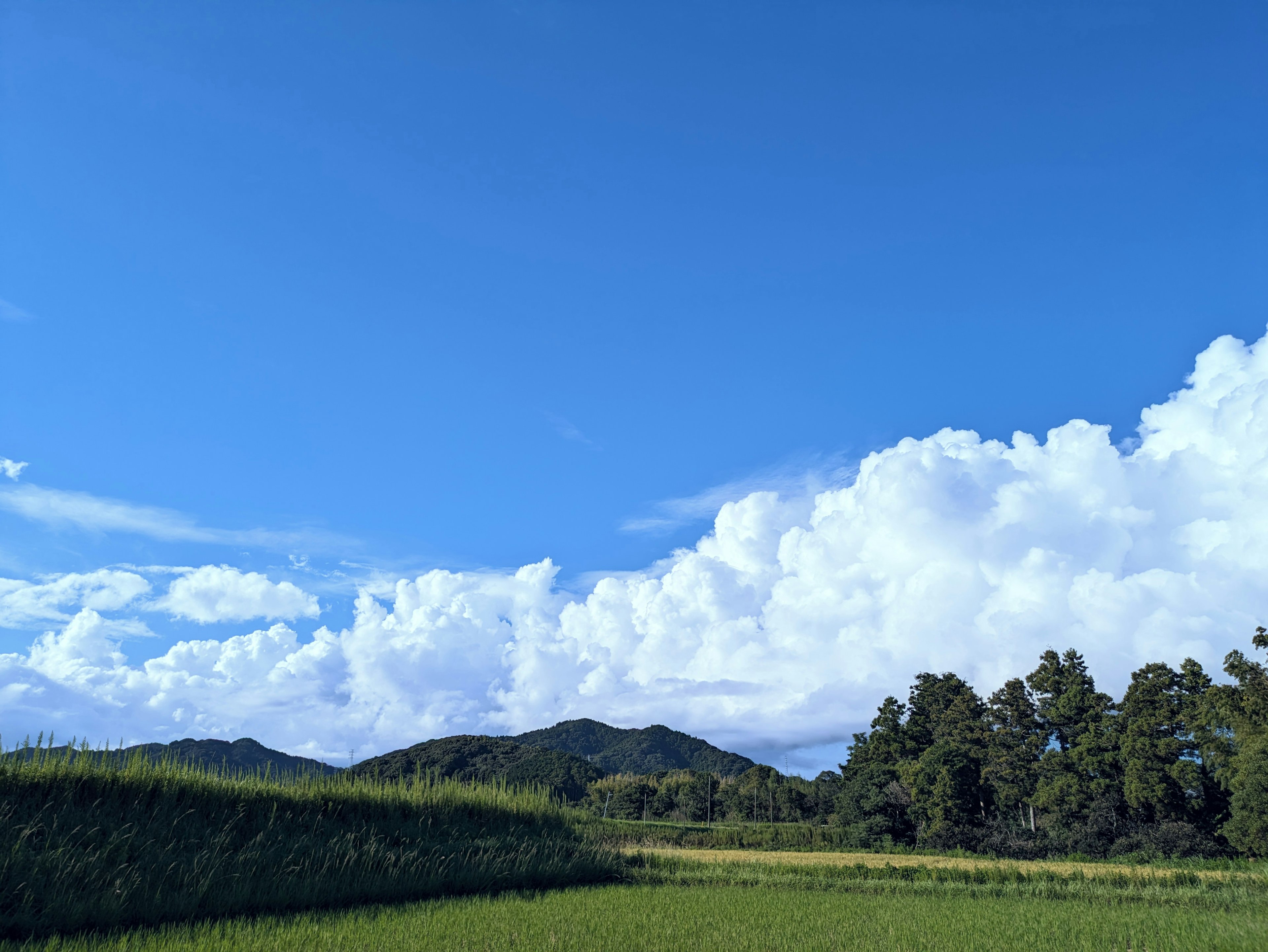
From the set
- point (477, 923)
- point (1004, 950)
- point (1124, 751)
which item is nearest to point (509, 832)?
point (477, 923)

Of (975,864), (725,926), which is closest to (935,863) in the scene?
(975,864)

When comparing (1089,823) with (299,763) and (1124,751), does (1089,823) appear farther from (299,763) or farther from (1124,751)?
(299,763)

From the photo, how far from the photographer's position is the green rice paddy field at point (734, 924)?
10.3 m

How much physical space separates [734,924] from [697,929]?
0.94 meters

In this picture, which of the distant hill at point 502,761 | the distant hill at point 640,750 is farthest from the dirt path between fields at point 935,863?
the distant hill at point 640,750

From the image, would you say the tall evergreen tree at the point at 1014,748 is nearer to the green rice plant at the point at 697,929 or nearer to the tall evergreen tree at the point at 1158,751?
the tall evergreen tree at the point at 1158,751

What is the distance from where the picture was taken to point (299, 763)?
21.9 metres

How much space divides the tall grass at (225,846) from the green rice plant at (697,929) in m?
1.06

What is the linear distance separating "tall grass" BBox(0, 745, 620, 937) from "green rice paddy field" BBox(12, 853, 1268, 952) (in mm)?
968

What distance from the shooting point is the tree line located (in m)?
36.9

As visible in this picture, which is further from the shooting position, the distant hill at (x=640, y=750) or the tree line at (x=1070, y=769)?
the distant hill at (x=640, y=750)

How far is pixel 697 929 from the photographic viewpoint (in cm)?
1249

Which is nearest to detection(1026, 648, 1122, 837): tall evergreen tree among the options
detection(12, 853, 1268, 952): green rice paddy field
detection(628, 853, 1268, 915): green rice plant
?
detection(628, 853, 1268, 915): green rice plant

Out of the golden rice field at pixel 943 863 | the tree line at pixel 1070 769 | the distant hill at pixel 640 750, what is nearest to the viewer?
the golden rice field at pixel 943 863
